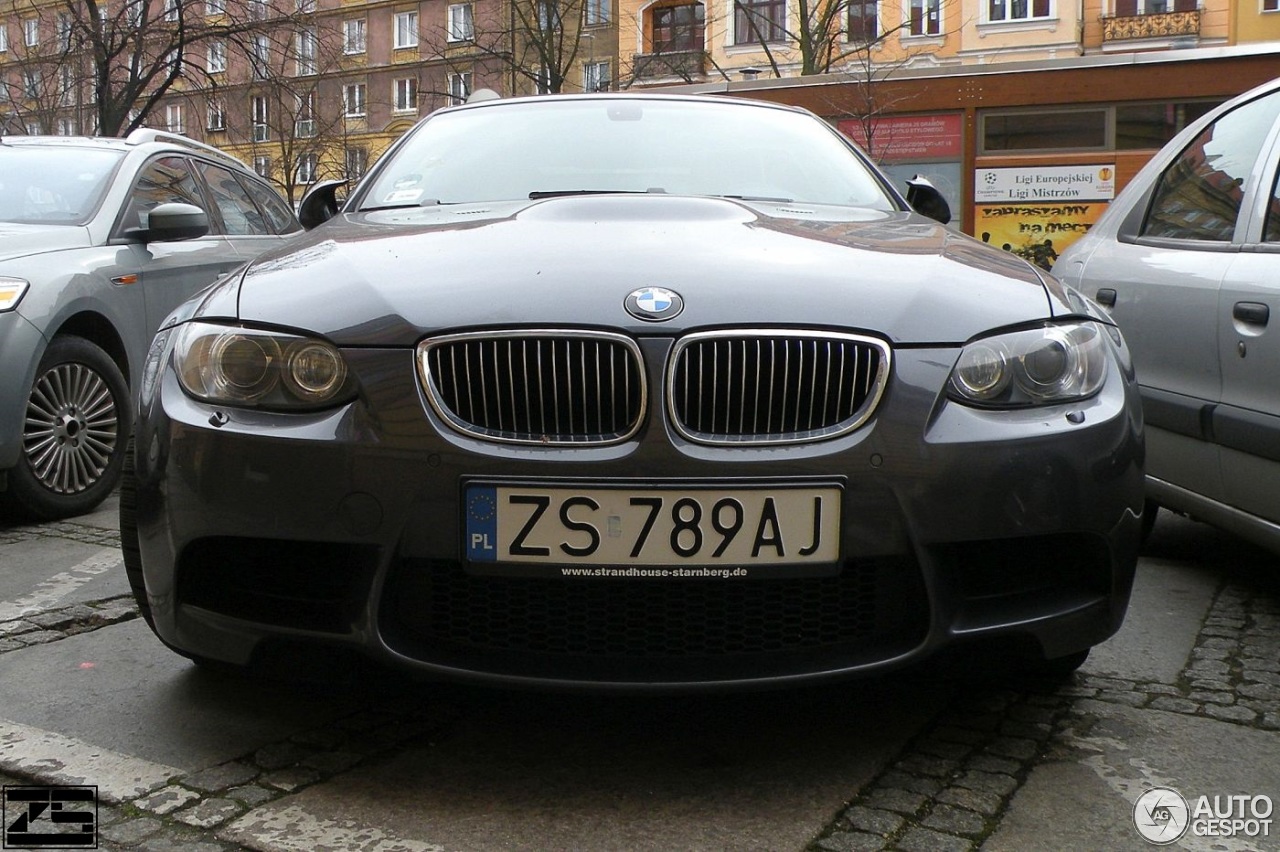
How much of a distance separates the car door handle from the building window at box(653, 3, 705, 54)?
128ft

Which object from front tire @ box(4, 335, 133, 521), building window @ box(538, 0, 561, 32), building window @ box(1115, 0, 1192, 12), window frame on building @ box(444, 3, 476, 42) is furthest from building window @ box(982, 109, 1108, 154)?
window frame on building @ box(444, 3, 476, 42)

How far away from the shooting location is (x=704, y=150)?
3.87m

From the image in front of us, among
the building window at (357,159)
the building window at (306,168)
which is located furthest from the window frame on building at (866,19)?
the building window at (357,159)

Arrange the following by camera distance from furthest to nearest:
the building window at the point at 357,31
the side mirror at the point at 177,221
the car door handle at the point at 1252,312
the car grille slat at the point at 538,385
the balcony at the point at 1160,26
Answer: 1. the building window at the point at 357,31
2. the balcony at the point at 1160,26
3. the side mirror at the point at 177,221
4. the car door handle at the point at 1252,312
5. the car grille slat at the point at 538,385

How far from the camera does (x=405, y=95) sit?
55.0 m

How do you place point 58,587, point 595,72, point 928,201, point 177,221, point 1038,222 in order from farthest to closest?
point 595,72 < point 1038,222 < point 177,221 < point 928,201 < point 58,587

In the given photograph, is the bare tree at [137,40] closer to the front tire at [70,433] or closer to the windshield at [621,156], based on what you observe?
the front tire at [70,433]

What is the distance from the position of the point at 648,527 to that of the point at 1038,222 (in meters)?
14.3

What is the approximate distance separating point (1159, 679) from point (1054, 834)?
1031 mm

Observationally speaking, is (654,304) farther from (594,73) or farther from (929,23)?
(594,73)

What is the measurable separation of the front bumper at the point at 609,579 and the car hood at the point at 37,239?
118 inches

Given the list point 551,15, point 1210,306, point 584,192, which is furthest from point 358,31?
point 1210,306

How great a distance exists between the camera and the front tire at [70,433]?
5004 mm

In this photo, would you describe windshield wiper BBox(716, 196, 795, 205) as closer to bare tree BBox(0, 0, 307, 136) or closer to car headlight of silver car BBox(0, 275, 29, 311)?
car headlight of silver car BBox(0, 275, 29, 311)
